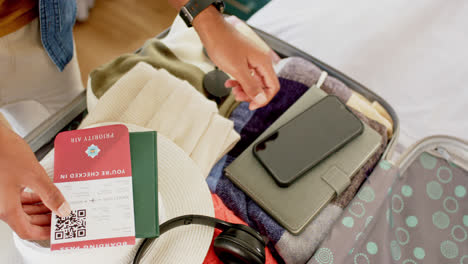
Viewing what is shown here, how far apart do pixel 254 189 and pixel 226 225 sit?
0.14 m

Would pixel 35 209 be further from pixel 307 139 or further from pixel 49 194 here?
pixel 307 139

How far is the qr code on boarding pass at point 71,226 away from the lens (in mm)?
408

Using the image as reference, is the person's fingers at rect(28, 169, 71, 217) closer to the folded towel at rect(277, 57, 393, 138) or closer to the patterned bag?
the patterned bag

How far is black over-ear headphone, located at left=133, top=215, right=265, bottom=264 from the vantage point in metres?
0.47

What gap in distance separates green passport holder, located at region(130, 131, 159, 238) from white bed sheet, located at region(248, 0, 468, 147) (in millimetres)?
704

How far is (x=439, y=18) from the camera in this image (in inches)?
42.7

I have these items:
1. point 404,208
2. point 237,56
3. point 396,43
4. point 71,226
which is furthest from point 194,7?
point 396,43

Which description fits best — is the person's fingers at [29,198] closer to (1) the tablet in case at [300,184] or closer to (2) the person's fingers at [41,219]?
(2) the person's fingers at [41,219]

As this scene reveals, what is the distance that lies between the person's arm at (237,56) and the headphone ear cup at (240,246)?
0.24 meters

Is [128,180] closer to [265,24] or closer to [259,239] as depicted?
[259,239]

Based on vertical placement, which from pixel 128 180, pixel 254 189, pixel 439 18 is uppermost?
pixel 439 18

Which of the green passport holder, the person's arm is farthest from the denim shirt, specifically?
the green passport holder

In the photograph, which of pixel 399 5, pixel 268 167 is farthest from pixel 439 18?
pixel 268 167

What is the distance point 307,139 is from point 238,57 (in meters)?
0.21
